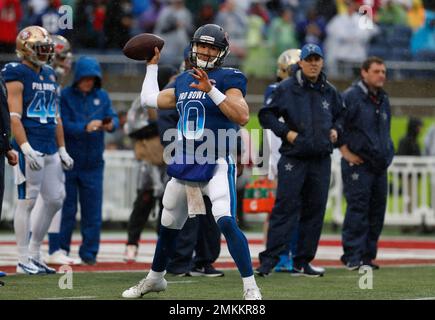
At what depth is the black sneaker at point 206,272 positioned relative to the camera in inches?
401

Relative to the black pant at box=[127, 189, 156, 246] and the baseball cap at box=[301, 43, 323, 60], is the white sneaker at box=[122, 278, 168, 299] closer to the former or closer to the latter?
the baseball cap at box=[301, 43, 323, 60]

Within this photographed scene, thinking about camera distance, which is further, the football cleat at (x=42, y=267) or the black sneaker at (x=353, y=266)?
the black sneaker at (x=353, y=266)

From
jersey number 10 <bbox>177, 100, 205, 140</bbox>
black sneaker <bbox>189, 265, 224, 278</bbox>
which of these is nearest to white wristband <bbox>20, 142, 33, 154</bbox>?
black sneaker <bbox>189, 265, 224, 278</bbox>

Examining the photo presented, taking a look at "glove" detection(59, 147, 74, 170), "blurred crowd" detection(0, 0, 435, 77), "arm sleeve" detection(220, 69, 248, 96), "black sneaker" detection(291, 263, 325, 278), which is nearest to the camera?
"arm sleeve" detection(220, 69, 248, 96)

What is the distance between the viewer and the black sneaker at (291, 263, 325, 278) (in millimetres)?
10273

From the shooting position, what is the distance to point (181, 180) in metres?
7.96

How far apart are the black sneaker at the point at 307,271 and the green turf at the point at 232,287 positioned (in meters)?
0.07

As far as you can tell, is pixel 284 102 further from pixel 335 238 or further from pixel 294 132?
pixel 335 238

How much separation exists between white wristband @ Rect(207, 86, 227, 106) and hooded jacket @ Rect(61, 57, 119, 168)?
3.83 m

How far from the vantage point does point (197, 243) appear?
34.5 feet

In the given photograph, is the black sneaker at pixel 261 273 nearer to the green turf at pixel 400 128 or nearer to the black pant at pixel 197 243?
the black pant at pixel 197 243

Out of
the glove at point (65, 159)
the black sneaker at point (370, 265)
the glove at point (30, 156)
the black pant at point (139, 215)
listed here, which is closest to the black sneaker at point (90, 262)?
the black pant at point (139, 215)

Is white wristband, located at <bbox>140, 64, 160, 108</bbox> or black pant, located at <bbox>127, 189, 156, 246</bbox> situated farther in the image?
black pant, located at <bbox>127, 189, 156, 246</bbox>

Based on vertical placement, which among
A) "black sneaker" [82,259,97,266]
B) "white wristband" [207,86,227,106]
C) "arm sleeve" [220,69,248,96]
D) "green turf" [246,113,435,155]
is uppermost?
"arm sleeve" [220,69,248,96]
